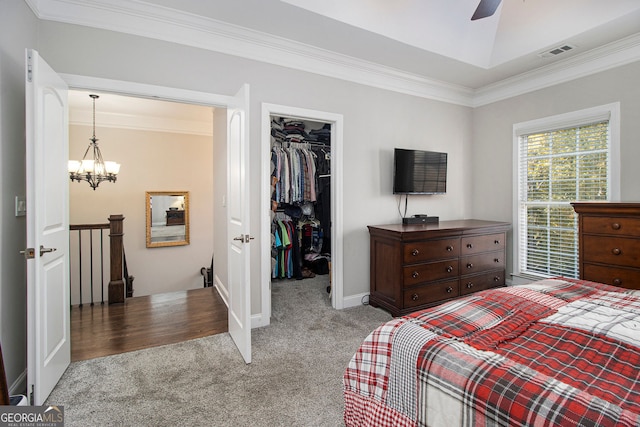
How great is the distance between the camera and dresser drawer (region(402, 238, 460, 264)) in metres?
3.05

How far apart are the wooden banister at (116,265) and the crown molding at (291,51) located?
215cm

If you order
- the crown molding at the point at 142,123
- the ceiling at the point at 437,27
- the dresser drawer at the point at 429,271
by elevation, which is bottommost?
the dresser drawer at the point at 429,271

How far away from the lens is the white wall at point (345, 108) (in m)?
2.36

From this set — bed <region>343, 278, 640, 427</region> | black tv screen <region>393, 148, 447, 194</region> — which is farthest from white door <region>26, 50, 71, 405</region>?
black tv screen <region>393, 148, 447, 194</region>

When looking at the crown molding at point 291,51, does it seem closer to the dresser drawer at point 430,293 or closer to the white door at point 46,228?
the white door at point 46,228

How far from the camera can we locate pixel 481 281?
11.9 feet

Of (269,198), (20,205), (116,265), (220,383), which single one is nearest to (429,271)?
(269,198)

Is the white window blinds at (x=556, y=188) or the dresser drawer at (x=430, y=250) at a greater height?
the white window blinds at (x=556, y=188)

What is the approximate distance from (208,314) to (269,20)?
2893 millimetres

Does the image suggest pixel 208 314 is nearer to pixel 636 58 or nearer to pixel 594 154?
pixel 594 154

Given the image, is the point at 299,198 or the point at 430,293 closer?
the point at 430,293

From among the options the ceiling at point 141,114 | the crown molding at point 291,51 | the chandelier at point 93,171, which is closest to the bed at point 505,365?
the crown molding at point 291,51

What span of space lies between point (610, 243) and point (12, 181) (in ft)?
14.0

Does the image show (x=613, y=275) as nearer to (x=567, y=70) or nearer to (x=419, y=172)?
(x=419, y=172)
